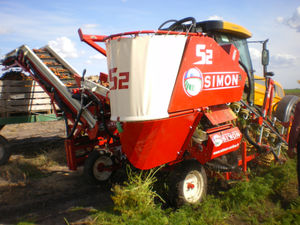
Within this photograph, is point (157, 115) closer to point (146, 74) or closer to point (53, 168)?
point (146, 74)

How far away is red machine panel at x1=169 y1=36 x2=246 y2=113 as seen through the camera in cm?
317

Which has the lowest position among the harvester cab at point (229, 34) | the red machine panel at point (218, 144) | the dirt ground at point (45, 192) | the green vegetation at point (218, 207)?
the dirt ground at point (45, 192)

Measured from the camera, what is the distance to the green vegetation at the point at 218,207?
125 inches

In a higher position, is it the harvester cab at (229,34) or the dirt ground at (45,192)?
the harvester cab at (229,34)

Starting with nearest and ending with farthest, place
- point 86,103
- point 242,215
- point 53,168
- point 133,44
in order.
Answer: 1. point 133,44
2. point 242,215
3. point 86,103
4. point 53,168

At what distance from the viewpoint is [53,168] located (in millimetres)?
5762

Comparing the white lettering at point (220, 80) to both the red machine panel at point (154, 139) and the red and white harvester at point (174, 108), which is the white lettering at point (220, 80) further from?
the red machine panel at point (154, 139)

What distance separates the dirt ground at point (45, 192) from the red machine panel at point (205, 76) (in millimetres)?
2052

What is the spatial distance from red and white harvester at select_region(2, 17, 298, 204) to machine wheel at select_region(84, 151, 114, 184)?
18 mm

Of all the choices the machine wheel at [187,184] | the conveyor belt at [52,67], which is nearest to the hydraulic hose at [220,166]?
the machine wheel at [187,184]

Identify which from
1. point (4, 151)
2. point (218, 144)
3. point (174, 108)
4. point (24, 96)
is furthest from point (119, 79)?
point (24, 96)

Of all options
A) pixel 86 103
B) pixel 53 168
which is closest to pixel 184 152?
pixel 86 103

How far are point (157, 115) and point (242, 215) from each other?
190 cm

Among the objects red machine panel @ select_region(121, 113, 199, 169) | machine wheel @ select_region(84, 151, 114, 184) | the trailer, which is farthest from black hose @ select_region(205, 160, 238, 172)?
the trailer
